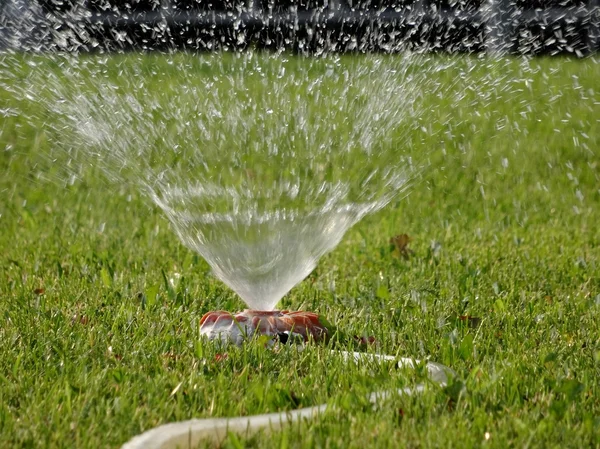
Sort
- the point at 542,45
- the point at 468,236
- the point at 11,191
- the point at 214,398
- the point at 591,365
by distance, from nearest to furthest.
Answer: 1. the point at 214,398
2. the point at 591,365
3. the point at 468,236
4. the point at 11,191
5. the point at 542,45

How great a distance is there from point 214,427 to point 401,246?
238cm

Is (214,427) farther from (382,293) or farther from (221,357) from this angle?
(382,293)

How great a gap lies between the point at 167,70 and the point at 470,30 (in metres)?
3.82

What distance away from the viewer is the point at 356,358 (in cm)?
268

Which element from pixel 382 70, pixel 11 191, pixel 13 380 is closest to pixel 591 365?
pixel 13 380

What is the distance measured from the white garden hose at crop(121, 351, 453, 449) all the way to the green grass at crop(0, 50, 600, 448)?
4 centimetres

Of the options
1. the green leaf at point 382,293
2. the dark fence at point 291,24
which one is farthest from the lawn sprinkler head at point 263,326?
the dark fence at point 291,24

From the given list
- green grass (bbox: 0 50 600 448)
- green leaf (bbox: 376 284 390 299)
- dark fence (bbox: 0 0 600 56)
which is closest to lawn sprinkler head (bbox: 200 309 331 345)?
green grass (bbox: 0 50 600 448)

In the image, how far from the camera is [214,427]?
2.10m

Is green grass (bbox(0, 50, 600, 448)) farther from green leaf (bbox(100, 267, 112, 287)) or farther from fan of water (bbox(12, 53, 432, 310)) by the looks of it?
fan of water (bbox(12, 53, 432, 310))

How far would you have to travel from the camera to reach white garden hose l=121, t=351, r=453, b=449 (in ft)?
6.49

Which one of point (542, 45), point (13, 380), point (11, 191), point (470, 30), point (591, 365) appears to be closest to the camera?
point (13, 380)

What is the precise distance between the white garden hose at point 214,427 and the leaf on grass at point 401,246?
6.16 feet

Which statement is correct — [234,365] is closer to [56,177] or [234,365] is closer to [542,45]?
[56,177]
